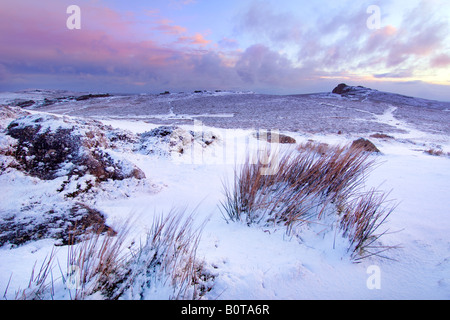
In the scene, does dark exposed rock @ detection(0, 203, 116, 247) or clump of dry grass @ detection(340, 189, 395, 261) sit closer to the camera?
dark exposed rock @ detection(0, 203, 116, 247)

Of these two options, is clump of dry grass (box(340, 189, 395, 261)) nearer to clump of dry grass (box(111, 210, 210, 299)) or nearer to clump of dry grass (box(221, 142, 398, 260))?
clump of dry grass (box(221, 142, 398, 260))

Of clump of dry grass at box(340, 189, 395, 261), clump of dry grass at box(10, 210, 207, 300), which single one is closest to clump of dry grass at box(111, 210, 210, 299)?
clump of dry grass at box(10, 210, 207, 300)

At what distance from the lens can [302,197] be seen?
273 centimetres

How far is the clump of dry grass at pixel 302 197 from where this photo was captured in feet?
8.01

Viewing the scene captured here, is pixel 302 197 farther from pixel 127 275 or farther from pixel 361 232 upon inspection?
pixel 127 275

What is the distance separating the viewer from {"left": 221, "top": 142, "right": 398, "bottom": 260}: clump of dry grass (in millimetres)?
2441

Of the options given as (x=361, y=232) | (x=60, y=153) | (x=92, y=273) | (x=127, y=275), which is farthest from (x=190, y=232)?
(x=60, y=153)

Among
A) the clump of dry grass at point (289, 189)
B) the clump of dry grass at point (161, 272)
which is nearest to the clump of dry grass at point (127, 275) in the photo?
the clump of dry grass at point (161, 272)

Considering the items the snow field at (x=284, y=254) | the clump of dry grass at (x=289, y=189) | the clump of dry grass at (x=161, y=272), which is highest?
the clump of dry grass at (x=289, y=189)

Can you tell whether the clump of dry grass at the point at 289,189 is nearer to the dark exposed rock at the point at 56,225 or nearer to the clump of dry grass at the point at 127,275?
the clump of dry grass at the point at 127,275

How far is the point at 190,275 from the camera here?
1630 mm

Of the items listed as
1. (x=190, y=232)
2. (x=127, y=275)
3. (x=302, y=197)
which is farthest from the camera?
(x=302, y=197)

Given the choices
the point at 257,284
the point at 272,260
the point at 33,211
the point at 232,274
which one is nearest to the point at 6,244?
the point at 33,211

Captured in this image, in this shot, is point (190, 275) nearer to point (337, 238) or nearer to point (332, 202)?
point (337, 238)
